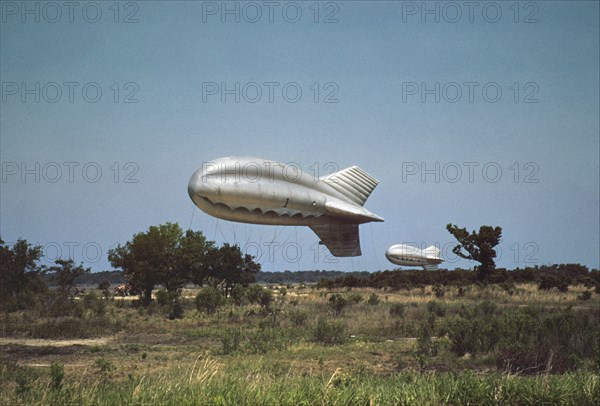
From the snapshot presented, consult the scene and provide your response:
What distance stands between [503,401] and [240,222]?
18.1 metres

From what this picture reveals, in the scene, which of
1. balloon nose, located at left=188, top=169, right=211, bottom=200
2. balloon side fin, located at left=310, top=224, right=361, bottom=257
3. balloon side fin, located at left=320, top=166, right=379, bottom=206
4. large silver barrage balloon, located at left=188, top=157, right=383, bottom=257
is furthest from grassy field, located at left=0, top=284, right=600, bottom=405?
balloon side fin, located at left=320, top=166, right=379, bottom=206

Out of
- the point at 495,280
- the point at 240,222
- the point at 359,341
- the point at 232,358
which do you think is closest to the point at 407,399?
the point at 232,358

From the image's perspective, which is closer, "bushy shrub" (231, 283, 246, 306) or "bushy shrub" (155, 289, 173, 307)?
"bushy shrub" (155, 289, 173, 307)

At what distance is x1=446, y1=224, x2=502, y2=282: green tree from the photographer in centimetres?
7112

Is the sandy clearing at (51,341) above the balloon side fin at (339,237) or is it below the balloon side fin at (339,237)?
below

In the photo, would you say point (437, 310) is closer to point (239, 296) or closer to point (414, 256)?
point (239, 296)

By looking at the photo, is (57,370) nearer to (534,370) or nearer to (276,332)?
(276,332)

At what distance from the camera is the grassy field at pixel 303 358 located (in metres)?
11.9

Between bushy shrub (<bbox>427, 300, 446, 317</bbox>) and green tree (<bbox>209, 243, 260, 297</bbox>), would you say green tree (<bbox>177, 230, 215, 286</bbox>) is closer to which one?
green tree (<bbox>209, 243, 260, 297</bbox>)

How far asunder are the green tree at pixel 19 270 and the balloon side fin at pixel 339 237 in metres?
37.6

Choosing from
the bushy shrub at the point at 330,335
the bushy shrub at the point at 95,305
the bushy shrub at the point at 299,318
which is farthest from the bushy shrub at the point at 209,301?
the bushy shrub at the point at 330,335

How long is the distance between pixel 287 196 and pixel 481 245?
4865 centimetres

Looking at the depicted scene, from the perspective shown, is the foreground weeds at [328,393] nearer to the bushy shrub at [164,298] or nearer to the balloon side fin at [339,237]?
the balloon side fin at [339,237]

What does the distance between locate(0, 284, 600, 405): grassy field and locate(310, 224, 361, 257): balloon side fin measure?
4265 mm
